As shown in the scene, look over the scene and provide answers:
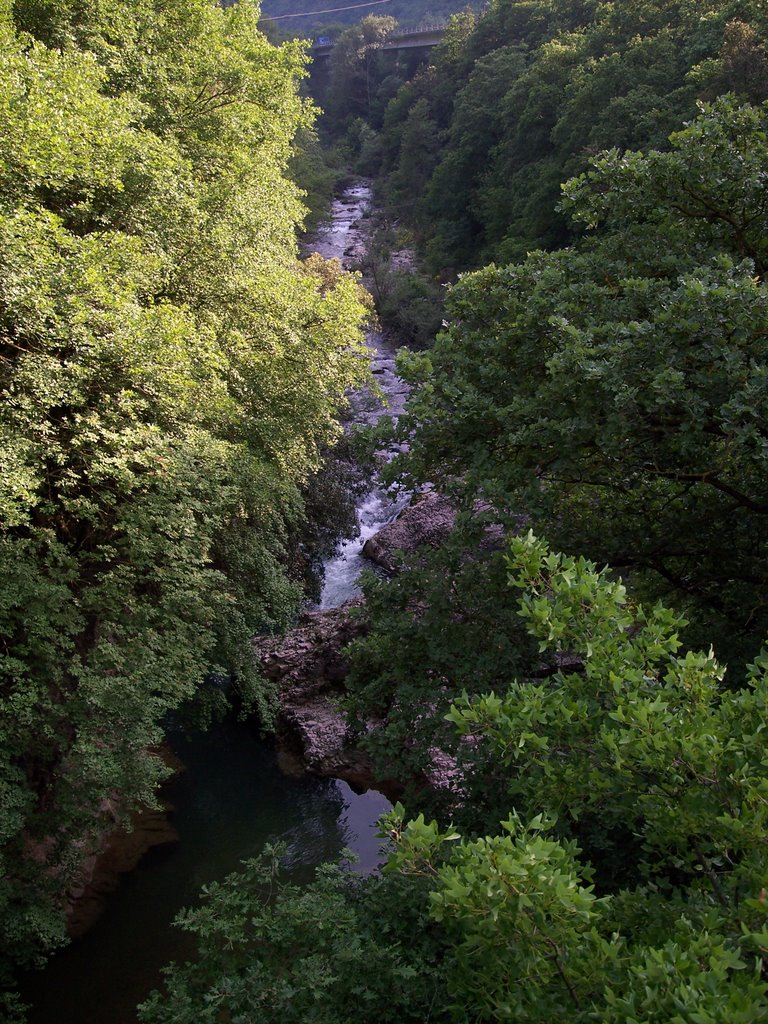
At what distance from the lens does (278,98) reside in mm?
15680

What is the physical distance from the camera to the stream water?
888cm

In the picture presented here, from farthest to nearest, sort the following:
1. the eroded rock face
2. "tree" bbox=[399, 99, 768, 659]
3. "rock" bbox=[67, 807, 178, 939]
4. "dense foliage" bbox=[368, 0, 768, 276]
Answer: "dense foliage" bbox=[368, 0, 768, 276], the eroded rock face, "rock" bbox=[67, 807, 178, 939], "tree" bbox=[399, 99, 768, 659]

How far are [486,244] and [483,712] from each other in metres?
33.5

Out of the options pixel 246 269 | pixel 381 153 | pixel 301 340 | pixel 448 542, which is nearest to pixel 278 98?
pixel 246 269

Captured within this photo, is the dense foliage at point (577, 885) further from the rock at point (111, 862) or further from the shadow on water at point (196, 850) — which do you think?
the rock at point (111, 862)

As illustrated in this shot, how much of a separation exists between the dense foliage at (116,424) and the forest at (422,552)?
68 millimetres

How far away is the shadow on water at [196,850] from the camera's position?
8.88 metres

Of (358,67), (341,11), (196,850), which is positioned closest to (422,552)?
(196,850)

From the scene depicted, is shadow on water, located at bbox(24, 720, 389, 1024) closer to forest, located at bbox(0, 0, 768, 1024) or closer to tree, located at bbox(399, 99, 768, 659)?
forest, located at bbox(0, 0, 768, 1024)

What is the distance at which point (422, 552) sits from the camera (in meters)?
8.13

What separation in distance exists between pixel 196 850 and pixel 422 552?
6.84 m

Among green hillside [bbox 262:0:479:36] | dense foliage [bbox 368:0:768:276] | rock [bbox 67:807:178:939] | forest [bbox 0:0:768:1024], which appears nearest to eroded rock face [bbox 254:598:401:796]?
forest [bbox 0:0:768:1024]

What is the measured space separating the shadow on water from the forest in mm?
481

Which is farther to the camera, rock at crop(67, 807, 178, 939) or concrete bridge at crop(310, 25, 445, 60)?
concrete bridge at crop(310, 25, 445, 60)
